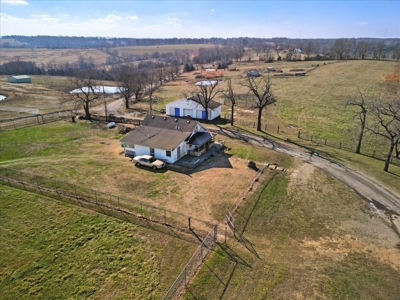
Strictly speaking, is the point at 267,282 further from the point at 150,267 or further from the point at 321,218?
the point at 321,218

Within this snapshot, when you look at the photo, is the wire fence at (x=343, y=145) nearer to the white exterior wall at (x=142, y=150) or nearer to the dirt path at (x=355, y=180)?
the dirt path at (x=355, y=180)

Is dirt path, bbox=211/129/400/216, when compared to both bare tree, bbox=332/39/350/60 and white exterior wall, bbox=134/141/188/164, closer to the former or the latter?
white exterior wall, bbox=134/141/188/164

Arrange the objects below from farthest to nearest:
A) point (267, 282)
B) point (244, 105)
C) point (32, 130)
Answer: point (244, 105) → point (32, 130) → point (267, 282)

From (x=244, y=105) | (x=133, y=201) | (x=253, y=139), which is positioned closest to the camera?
(x=133, y=201)

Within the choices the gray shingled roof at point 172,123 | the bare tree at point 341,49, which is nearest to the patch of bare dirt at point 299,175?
the gray shingled roof at point 172,123

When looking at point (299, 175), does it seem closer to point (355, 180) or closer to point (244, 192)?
point (355, 180)

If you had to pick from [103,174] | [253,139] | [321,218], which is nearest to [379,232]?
[321,218]

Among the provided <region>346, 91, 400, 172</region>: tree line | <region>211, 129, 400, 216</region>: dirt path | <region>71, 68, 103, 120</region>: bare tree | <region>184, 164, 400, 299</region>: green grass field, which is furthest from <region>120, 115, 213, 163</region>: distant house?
<region>346, 91, 400, 172</region>: tree line
